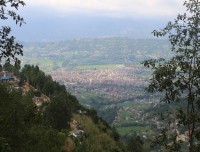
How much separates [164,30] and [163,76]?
99.0 inches

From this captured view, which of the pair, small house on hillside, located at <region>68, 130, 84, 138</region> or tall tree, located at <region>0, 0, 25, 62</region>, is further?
small house on hillside, located at <region>68, 130, 84, 138</region>

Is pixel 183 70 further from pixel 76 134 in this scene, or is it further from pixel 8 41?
pixel 76 134

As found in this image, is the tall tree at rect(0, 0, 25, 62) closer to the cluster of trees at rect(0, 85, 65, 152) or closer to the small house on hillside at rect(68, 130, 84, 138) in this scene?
the cluster of trees at rect(0, 85, 65, 152)

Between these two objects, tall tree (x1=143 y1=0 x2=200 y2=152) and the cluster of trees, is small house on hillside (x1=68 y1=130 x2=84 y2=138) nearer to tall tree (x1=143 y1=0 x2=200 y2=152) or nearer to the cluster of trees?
the cluster of trees

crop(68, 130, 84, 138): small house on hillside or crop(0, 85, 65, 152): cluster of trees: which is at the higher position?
crop(0, 85, 65, 152): cluster of trees

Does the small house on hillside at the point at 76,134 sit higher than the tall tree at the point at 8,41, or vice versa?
the tall tree at the point at 8,41

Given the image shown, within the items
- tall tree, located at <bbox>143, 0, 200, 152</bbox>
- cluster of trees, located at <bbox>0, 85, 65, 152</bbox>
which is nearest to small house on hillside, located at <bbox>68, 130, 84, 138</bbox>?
cluster of trees, located at <bbox>0, 85, 65, 152</bbox>

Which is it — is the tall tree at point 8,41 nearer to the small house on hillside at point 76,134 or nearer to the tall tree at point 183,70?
the tall tree at point 183,70

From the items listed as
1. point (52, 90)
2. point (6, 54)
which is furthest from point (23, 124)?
point (52, 90)

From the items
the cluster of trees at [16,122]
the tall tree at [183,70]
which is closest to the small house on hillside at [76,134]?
the cluster of trees at [16,122]

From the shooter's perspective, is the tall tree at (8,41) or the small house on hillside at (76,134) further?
the small house on hillside at (76,134)

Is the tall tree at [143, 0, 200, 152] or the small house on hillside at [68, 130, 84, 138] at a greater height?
the tall tree at [143, 0, 200, 152]

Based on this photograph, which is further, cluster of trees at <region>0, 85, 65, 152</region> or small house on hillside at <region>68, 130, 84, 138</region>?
small house on hillside at <region>68, 130, 84, 138</region>

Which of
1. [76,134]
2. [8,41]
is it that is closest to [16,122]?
[8,41]
